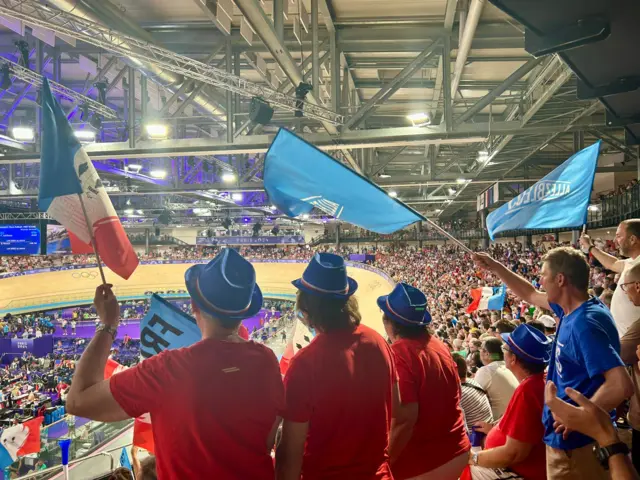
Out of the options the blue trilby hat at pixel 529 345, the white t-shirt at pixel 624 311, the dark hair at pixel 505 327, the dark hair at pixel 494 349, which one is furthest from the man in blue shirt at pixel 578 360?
the dark hair at pixel 505 327

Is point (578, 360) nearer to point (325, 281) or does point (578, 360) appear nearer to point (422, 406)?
point (422, 406)

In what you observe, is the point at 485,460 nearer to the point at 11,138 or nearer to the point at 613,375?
the point at 613,375

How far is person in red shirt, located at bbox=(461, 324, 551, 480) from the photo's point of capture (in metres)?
2.65

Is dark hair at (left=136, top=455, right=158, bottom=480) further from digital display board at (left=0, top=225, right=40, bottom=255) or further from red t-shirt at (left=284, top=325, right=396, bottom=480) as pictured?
digital display board at (left=0, top=225, right=40, bottom=255)

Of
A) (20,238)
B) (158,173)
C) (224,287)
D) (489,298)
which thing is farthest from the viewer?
(20,238)

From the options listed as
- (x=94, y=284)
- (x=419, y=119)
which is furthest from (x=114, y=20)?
(x=94, y=284)

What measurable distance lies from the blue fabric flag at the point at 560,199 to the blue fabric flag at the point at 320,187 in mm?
1562

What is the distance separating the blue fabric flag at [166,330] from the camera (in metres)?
3.19

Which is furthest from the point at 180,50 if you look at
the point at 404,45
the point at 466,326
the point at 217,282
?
the point at 466,326

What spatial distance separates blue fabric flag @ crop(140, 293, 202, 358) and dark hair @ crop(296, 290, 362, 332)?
1281mm

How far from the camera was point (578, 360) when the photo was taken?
7.32 feet

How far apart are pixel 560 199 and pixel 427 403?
263cm

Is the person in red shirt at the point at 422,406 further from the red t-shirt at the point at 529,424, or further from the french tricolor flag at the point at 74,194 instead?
the french tricolor flag at the point at 74,194

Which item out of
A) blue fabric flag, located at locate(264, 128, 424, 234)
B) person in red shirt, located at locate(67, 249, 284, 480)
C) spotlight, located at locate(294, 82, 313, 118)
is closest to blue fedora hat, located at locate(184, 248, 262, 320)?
person in red shirt, located at locate(67, 249, 284, 480)
